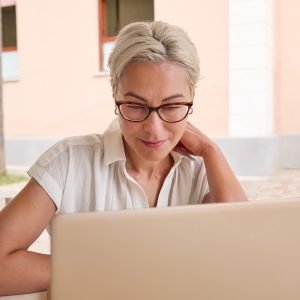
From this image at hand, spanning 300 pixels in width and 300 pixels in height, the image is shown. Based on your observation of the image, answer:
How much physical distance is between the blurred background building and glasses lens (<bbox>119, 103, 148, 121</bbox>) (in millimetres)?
3690

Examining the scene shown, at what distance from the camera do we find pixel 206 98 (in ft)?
17.3

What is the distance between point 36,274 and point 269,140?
14.8 ft

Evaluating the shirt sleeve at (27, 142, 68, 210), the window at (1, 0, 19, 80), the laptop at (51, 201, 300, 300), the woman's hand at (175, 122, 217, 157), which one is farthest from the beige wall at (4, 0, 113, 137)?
the laptop at (51, 201, 300, 300)

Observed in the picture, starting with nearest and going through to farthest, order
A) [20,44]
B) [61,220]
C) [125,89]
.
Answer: [61,220] → [125,89] → [20,44]

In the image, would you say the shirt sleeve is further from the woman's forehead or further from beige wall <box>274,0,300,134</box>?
beige wall <box>274,0,300,134</box>

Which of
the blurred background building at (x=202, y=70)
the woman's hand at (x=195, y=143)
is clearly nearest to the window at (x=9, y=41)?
the blurred background building at (x=202, y=70)

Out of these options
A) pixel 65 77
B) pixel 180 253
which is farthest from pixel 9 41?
pixel 180 253

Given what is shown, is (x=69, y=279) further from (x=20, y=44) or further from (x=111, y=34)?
(x=20, y=44)

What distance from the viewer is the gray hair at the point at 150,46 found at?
90cm

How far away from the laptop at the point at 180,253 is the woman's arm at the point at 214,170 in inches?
22.0

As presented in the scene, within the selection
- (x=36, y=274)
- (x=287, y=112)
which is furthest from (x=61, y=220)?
(x=287, y=112)

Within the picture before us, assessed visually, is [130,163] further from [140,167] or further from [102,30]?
[102,30]

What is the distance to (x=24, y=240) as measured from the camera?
2.78 ft

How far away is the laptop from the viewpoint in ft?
1.51
